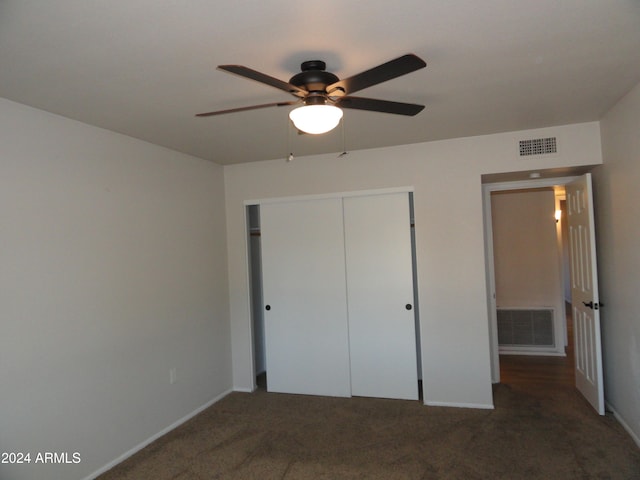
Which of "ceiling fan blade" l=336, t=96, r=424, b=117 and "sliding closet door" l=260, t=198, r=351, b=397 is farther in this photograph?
"sliding closet door" l=260, t=198, r=351, b=397

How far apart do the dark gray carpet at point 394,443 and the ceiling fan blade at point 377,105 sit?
2.24m

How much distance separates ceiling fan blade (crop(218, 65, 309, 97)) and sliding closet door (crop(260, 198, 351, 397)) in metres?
2.23

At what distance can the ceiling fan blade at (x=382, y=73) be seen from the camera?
1516mm

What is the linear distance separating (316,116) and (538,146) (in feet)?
8.47

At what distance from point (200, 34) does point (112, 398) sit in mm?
2513

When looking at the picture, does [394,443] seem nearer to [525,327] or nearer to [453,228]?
[453,228]

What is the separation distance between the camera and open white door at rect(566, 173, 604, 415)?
3.25m

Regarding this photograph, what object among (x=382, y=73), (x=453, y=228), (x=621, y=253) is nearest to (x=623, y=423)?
(x=621, y=253)

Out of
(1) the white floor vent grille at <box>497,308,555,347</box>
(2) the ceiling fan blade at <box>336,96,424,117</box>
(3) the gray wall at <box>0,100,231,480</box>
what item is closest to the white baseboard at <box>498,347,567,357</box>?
(1) the white floor vent grille at <box>497,308,555,347</box>

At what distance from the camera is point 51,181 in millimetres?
2531

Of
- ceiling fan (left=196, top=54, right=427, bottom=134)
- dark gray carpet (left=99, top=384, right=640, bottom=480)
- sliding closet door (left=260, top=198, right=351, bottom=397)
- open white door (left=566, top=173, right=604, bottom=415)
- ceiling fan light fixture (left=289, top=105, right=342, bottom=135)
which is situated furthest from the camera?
sliding closet door (left=260, top=198, right=351, bottom=397)

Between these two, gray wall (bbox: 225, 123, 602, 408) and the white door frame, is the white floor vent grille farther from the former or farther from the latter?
gray wall (bbox: 225, 123, 602, 408)

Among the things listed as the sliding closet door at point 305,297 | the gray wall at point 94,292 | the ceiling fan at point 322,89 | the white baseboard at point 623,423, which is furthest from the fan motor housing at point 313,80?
the white baseboard at point 623,423

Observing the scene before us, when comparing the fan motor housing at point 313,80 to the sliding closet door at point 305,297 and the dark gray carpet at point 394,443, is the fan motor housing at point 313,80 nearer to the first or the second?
the sliding closet door at point 305,297
